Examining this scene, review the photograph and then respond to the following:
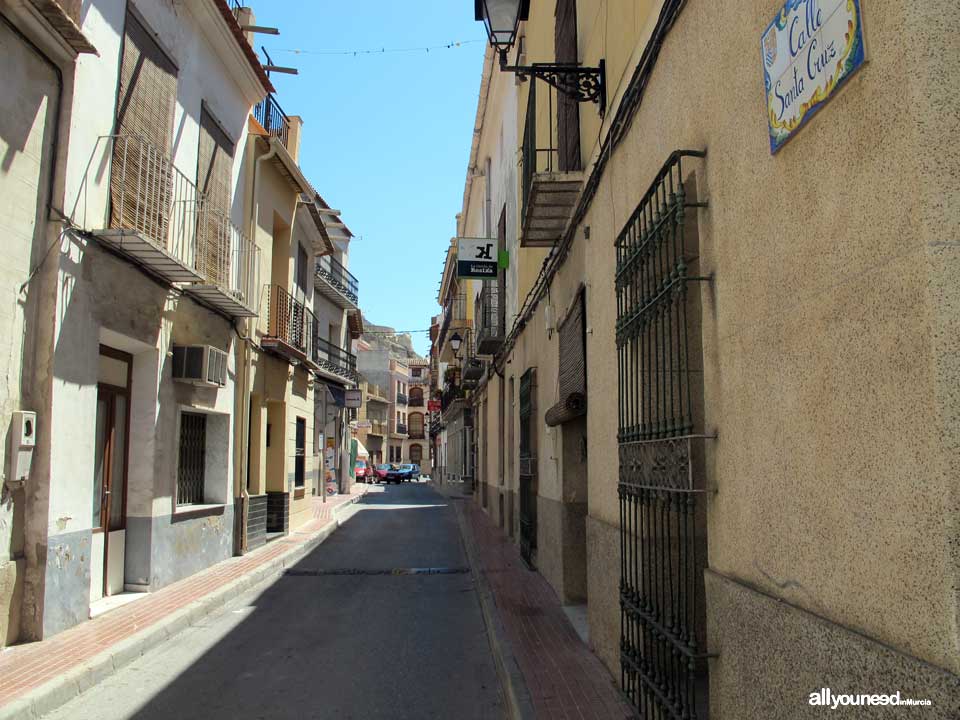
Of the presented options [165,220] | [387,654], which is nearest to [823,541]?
[387,654]

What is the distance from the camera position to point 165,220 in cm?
926

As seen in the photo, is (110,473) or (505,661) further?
(110,473)

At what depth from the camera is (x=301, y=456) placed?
18766 millimetres

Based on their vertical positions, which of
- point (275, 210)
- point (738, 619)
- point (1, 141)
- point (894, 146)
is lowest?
point (738, 619)

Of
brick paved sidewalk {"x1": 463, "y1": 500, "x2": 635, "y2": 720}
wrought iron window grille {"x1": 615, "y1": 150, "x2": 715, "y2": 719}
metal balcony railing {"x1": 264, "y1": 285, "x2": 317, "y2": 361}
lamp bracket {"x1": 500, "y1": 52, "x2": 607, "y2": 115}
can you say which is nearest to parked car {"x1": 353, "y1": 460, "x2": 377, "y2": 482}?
metal balcony railing {"x1": 264, "y1": 285, "x2": 317, "y2": 361}

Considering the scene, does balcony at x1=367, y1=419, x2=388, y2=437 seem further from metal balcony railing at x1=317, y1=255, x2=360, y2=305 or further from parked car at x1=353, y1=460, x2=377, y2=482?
metal balcony railing at x1=317, y1=255, x2=360, y2=305

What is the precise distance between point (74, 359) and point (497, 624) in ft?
16.0

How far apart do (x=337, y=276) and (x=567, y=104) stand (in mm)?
23776

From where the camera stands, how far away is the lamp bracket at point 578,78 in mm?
6602

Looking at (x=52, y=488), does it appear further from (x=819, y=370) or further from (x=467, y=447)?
(x=467, y=447)

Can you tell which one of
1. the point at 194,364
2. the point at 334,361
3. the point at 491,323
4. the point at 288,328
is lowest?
the point at 194,364

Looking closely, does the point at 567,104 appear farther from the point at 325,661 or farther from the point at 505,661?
the point at 325,661

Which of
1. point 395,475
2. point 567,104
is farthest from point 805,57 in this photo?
point 395,475

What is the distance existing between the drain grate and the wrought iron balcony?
4298 millimetres
